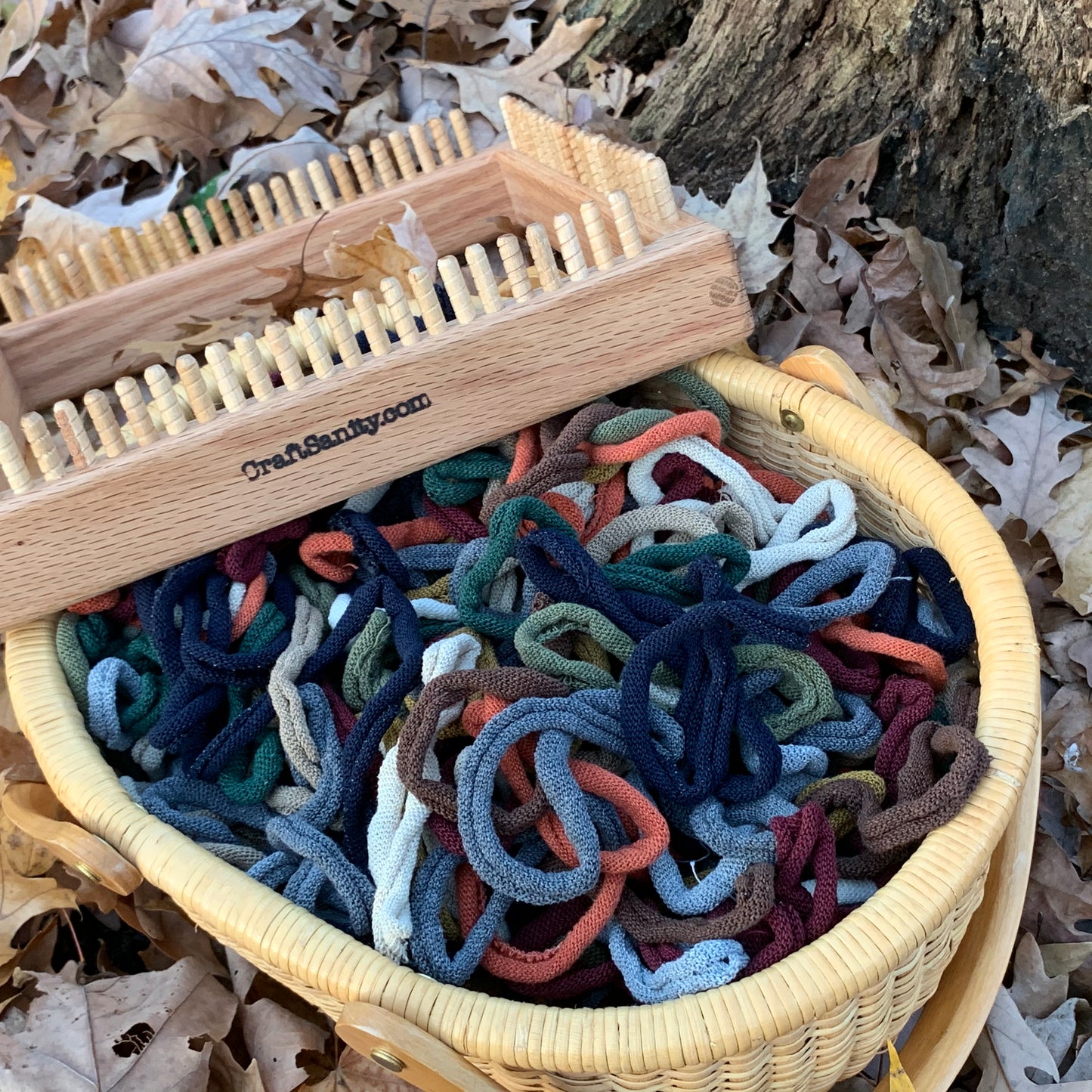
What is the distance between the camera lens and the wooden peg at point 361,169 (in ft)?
5.55

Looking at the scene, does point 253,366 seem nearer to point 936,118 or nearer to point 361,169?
point 361,169

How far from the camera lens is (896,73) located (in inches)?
64.7

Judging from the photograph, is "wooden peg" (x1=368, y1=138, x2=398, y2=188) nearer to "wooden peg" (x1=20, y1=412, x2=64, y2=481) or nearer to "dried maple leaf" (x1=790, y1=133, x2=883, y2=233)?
"dried maple leaf" (x1=790, y1=133, x2=883, y2=233)

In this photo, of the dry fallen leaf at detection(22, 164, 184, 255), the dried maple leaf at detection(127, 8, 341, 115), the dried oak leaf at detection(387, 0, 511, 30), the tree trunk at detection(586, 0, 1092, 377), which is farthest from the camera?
the dried oak leaf at detection(387, 0, 511, 30)

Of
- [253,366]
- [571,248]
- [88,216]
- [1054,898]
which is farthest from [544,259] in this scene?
[88,216]

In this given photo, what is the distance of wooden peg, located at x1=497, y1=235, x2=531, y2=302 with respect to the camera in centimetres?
122

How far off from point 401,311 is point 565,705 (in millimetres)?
492

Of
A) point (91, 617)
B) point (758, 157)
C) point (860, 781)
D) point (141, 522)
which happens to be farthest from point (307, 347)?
point (758, 157)

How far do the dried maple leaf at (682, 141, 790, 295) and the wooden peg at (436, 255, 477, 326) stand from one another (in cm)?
63

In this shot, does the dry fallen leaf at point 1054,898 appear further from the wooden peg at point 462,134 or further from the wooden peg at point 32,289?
the wooden peg at point 32,289

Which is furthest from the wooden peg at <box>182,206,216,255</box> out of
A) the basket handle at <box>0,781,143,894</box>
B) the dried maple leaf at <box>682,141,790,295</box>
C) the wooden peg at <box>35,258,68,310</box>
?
the basket handle at <box>0,781,143,894</box>

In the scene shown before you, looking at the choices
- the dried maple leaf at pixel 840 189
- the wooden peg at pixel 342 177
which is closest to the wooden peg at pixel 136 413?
the wooden peg at pixel 342 177

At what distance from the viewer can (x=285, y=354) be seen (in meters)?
1.22

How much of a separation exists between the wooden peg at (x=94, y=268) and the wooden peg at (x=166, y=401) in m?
0.54
